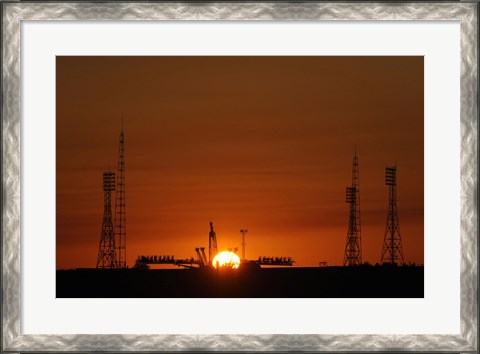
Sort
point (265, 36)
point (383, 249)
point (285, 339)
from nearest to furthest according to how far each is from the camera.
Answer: point (285, 339), point (265, 36), point (383, 249)

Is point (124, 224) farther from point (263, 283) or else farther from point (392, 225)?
point (263, 283)

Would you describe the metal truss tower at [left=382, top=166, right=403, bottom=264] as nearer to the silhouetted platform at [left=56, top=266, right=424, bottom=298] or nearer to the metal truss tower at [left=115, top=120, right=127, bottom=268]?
the silhouetted platform at [left=56, top=266, right=424, bottom=298]

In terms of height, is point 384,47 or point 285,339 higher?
point 384,47

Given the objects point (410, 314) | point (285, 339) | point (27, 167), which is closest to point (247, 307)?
point (285, 339)

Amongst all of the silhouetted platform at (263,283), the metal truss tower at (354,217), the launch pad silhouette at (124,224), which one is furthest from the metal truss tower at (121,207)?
the metal truss tower at (354,217)

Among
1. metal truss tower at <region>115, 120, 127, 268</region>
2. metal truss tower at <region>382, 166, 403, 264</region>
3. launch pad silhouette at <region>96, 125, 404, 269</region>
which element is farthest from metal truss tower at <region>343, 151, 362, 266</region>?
metal truss tower at <region>115, 120, 127, 268</region>

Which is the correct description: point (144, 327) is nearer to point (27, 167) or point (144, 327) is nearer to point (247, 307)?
point (247, 307)
